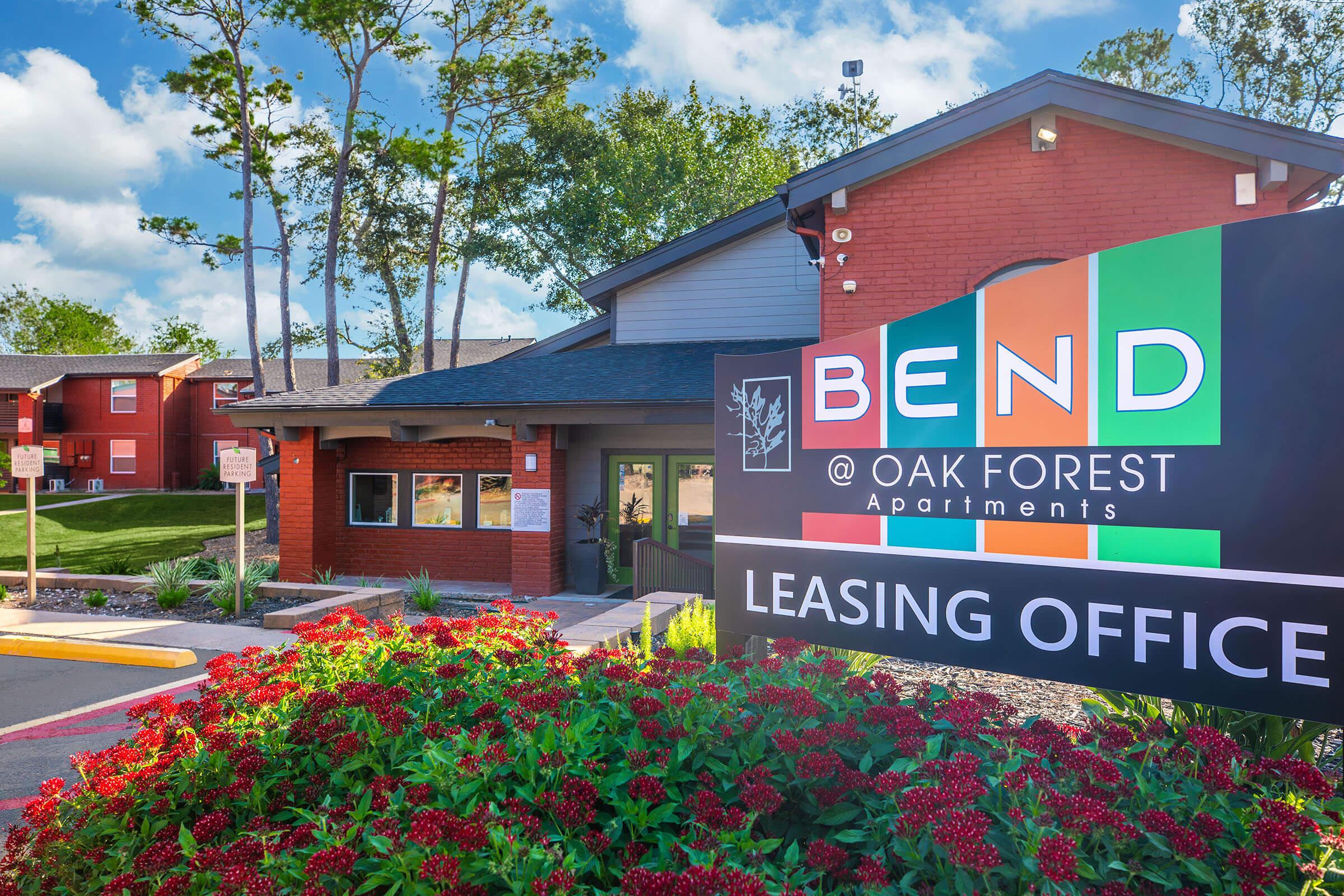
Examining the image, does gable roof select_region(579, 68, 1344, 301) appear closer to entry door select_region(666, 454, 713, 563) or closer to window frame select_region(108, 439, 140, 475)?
entry door select_region(666, 454, 713, 563)

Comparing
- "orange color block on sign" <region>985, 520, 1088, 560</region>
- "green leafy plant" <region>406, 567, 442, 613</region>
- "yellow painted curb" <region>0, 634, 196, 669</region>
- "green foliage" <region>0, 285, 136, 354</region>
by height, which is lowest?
"yellow painted curb" <region>0, 634, 196, 669</region>

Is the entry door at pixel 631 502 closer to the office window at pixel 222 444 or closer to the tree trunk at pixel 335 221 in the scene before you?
the tree trunk at pixel 335 221

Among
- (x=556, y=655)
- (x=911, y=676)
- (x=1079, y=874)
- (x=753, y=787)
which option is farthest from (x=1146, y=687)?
(x=911, y=676)

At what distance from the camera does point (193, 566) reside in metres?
12.3

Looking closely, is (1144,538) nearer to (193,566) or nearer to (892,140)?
(892,140)

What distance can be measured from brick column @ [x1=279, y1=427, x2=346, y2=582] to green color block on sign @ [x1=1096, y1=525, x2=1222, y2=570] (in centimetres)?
1260

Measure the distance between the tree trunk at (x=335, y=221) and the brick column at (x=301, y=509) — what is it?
9.48 m

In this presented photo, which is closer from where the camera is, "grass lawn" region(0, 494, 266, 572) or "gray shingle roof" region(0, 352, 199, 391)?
"grass lawn" region(0, 494, 266, 572)

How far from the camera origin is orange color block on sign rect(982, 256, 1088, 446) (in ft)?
11.1

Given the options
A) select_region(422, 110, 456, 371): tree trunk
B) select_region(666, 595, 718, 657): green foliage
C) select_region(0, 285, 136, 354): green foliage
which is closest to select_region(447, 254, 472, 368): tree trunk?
select_region(422, 110, 456, 371): tree trunk

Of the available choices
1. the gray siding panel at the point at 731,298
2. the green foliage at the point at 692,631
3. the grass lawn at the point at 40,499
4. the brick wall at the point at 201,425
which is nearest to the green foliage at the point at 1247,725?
the green foliage at the point at 692,631

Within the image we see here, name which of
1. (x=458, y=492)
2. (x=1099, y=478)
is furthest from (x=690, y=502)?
(x=1099, y=478)

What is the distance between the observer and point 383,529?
1378cm

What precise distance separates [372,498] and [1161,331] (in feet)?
43.6
